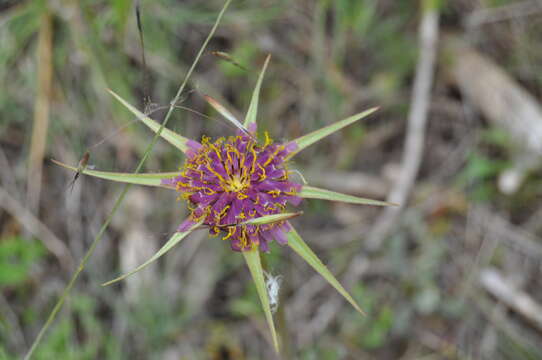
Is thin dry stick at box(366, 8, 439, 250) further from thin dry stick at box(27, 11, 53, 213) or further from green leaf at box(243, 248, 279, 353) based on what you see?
thin dry stick at box(27, 11, 53, 213)

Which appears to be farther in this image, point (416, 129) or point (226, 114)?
point (416, 129)

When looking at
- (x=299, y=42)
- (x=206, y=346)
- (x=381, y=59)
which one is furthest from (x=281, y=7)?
(x=206, y=346)

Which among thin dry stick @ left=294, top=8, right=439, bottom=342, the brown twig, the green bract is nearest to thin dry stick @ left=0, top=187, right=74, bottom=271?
thin dry stick @ left=294, top=8, right=439, bottom=342

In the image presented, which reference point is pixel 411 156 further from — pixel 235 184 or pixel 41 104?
pixel 41 104

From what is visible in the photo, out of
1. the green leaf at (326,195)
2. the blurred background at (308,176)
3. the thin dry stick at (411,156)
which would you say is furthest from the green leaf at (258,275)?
the thin dry stick at (411,156)

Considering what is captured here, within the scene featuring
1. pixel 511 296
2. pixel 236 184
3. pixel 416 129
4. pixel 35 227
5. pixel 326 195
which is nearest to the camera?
pixel 326 195

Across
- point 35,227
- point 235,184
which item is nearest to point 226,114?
point 235,184
